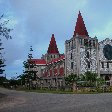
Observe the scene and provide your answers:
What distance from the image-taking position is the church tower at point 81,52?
60.0 m

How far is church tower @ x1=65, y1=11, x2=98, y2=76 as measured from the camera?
5997 centimetres

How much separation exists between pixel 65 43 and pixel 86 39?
261 inches

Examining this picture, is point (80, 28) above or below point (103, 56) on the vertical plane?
above

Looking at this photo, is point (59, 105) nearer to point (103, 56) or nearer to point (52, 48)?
point (103, 56)

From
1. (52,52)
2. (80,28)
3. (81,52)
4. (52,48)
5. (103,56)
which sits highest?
(80,28)

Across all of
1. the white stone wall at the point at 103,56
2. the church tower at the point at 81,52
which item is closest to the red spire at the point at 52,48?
the church tower at the point at 81,52

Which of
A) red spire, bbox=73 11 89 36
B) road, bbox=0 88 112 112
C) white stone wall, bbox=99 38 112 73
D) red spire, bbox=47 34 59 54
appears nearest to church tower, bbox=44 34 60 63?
red spire, bbox=47 34 59 54

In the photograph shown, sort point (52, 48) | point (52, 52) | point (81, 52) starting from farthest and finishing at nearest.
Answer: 1. point (52, 48)
2. point (52, 52)
3. point (81, 52)

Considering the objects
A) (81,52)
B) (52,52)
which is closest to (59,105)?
(81,52)

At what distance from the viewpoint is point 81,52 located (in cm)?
6038

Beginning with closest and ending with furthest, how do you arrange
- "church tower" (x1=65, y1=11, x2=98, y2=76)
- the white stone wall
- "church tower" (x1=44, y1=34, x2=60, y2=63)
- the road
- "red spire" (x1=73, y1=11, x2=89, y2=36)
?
the road < "church tower" (x1=65, y1=11, x2=98, y2=76) < "red spire" (x1=73, y1=11, x2=89, y2=36) < the white stone wall < "church tower" (x1=44, y1=34, x2=60, y2=63)

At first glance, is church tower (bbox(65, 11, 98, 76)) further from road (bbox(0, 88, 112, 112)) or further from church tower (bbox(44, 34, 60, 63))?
road (bbox(0, 88, 112, 112))

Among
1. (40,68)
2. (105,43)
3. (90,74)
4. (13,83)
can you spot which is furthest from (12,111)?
(40,68)

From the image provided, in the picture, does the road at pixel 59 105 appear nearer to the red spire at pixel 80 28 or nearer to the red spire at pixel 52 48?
the red spire at pixel 80 28
